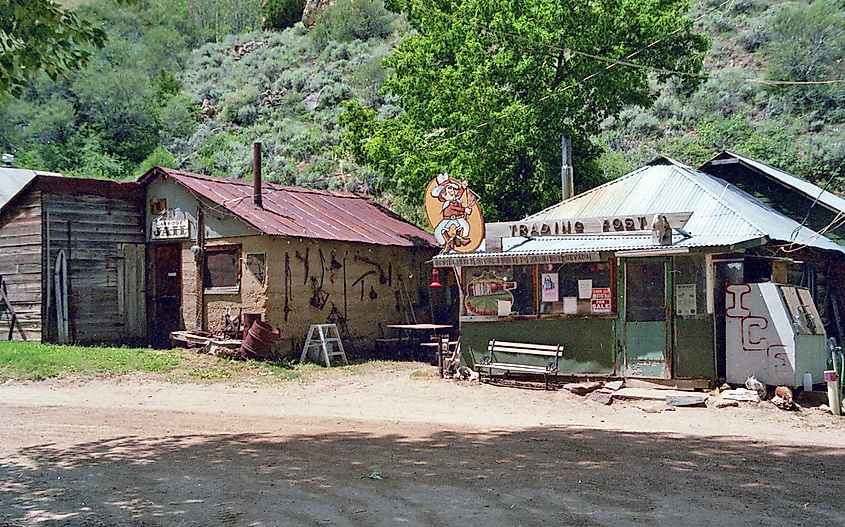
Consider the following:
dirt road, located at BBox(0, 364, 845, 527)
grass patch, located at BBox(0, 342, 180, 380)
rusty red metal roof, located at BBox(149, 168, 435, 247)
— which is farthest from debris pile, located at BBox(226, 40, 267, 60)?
dirt road, located at BBox(0, 364, 845, 527)

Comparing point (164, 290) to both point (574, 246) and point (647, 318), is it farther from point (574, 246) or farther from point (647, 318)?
point (647, 318)

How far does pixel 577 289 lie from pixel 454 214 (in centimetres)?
281

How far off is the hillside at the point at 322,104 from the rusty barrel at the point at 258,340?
9085 mm

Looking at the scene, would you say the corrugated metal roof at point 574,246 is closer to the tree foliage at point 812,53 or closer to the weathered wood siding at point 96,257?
the weathered wood siding at point 96,257

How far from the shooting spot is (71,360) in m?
Answer: 17.4

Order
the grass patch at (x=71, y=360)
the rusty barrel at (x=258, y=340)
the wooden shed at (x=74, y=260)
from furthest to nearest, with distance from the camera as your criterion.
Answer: the wooden shed at (x=74, y=260), the rusty barrel at (x=258, y=340), the grass patch at (x=71, y=360)

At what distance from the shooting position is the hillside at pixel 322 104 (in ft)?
117

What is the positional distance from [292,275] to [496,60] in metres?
7.92

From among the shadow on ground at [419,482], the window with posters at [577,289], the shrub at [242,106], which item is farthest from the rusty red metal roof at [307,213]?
the shrub at [242,106]

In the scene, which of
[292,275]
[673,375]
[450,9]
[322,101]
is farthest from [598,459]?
[322,101]

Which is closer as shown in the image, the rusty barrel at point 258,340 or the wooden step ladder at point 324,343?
A: the rusty barrel at point 258,340

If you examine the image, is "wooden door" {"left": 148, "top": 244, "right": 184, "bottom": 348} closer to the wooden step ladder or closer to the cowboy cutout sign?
the wooden step ladder

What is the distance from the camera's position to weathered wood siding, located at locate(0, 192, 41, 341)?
20.0 metres

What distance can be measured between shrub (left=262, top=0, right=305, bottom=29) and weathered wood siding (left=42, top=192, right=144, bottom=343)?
2035 inches
